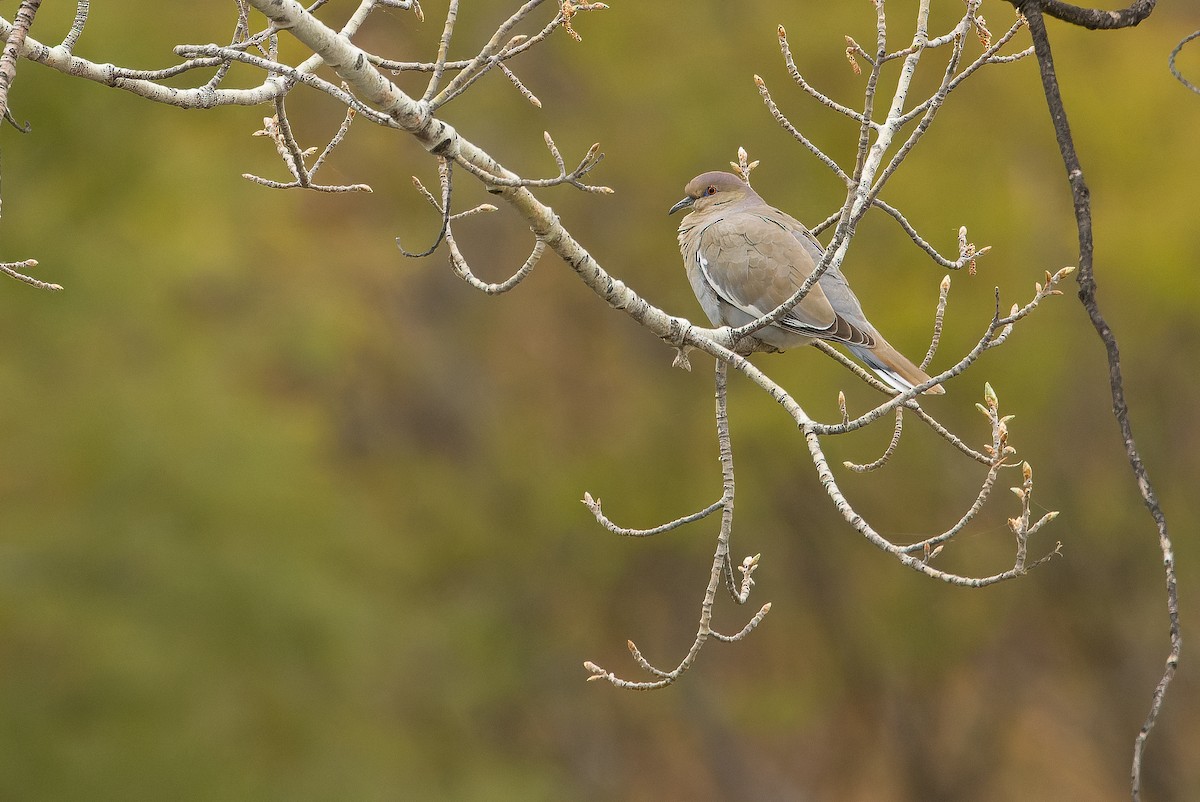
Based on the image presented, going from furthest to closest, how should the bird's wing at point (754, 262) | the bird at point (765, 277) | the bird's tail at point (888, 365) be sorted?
the bird's wing at point (754, 262), the bird at point (765, 277), the bird's tail at point (888, 365)

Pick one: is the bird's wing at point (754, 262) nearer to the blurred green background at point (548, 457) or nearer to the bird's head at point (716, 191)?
the bird's head at point (716, 191)

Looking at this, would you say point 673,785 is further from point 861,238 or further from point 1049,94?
point 1049,94

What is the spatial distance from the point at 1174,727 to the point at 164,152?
10.8 metres

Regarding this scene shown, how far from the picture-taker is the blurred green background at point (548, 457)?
367 inches

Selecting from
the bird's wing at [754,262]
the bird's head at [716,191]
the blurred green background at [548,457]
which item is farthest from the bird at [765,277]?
the blurred green background at [548,457]

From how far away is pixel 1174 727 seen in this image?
1266cm

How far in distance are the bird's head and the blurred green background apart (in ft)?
11.5

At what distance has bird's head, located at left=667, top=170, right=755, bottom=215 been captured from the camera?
6.71 metres

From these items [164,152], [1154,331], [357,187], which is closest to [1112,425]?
[1154,331]

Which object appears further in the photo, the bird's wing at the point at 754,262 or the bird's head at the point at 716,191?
the bird's head at the point at 716,191

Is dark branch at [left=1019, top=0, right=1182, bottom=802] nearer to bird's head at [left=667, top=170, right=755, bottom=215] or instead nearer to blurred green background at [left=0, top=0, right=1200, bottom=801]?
bird's head at [left=667, top=170, right=755, bottom=215]

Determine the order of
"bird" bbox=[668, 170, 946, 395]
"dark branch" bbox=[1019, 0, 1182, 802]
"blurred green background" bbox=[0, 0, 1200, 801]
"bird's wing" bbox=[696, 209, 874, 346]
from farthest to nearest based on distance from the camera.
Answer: "blurred green background" bbox=[0, 0, 1200, 801] < "bird's wing" bbox=[696, 209, 874, 346] < "bird" bbox=[668, 170, 946, 395] < "dark branch" bbox=[1019, 0, 1182, 802]

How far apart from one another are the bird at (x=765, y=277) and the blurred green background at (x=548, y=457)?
12.1 feet

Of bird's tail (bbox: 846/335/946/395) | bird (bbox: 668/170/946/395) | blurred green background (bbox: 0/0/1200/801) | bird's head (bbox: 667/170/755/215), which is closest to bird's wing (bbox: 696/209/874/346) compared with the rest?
bird (bbox: 668/170/946/395)
